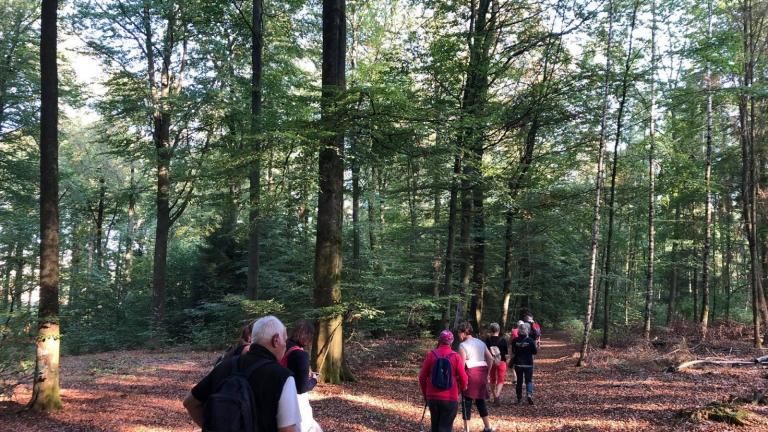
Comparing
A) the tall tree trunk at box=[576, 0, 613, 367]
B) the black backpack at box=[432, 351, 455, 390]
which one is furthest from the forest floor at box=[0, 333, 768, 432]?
the black backpack at box=[432, 351, 455, 390]

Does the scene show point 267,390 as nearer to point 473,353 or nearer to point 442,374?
point 442,374

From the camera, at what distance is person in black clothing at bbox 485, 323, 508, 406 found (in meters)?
9.27

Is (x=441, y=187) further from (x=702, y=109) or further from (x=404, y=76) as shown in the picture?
(x=702, y=109)

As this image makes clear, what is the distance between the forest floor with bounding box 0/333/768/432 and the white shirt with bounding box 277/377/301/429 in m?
5.28

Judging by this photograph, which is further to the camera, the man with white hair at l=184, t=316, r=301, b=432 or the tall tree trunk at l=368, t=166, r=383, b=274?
the tall tree trunk at l=368, t=166, r=383, b=274

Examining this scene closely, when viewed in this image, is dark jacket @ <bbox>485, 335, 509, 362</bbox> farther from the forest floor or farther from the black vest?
the black vest

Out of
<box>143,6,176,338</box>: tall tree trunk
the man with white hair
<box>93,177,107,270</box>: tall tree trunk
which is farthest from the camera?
<box>93,177,107,270</box>: tall tree trunk

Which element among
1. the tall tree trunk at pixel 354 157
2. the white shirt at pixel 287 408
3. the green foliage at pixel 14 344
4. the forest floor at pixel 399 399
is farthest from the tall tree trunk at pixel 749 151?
the green foliage at pixel 14 344

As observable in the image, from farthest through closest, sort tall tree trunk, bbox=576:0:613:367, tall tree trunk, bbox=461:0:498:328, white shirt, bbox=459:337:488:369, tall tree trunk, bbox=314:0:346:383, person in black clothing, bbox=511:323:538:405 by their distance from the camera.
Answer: tall tree trunk, bbox=576:0:613:367, tall tree trunk, bbox=461:0:498:328, tall tree trunk, bbox=314:0:346:383, person in black clothing, bbox=511:323:538:405, white shirt, bbox=459:337:488:369

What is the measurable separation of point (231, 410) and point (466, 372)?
4.97 metres

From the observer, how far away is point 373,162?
457 inches

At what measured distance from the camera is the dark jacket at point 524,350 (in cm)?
943

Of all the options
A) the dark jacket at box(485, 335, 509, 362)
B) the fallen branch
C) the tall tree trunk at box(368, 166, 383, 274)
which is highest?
the tall tree trunk at box(368, 166, 383, 274)

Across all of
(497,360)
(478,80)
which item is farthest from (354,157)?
(478,80)
